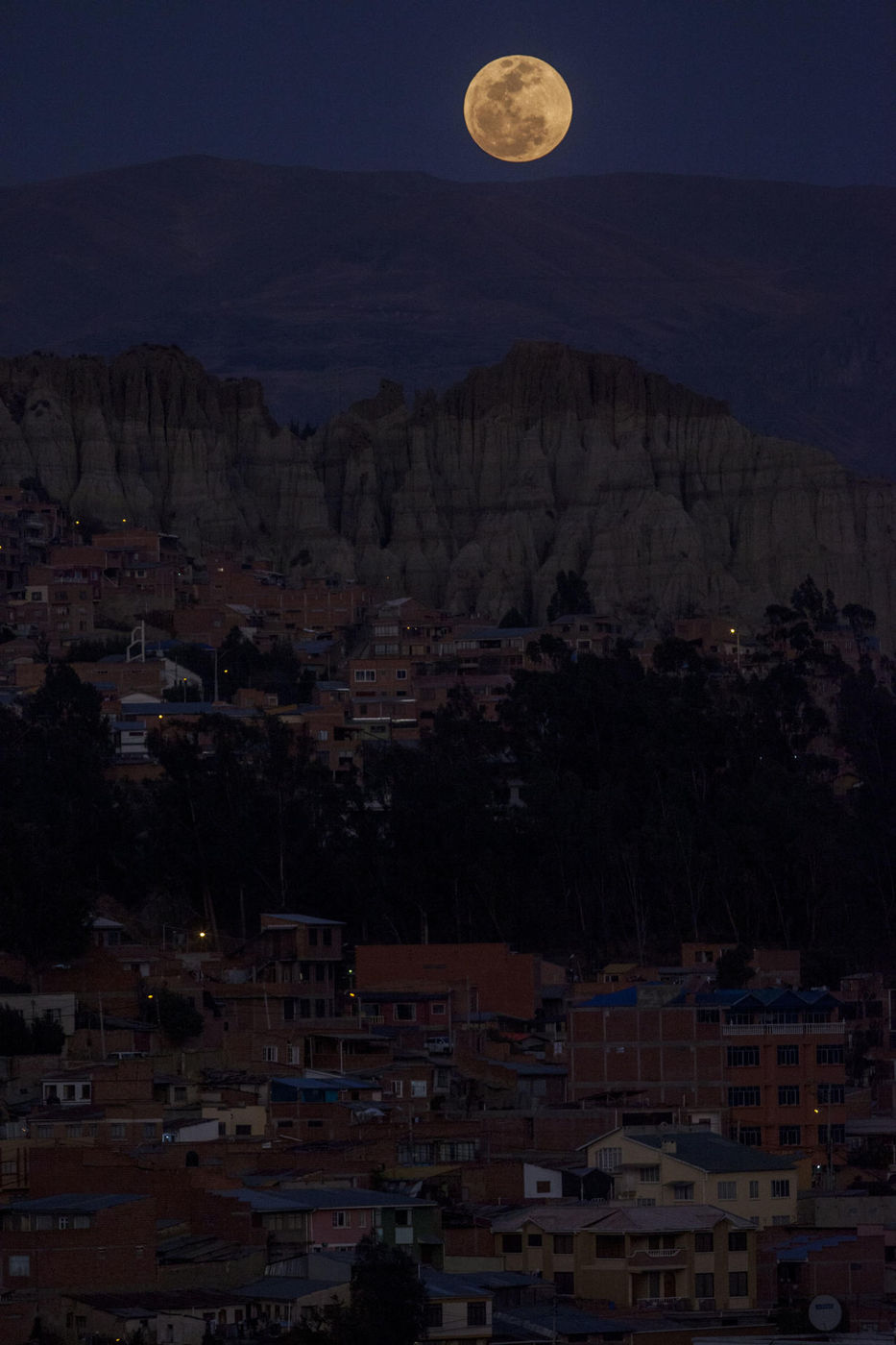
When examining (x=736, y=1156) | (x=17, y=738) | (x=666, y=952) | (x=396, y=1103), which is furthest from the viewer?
(x=17, y=738)

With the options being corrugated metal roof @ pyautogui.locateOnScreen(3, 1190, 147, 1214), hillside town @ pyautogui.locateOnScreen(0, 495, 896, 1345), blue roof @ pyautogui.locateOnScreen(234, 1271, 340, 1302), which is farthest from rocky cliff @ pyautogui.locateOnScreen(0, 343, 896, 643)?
blue roof @ pyautogui.locateOnScreen(234, 1271, 340, 1302)

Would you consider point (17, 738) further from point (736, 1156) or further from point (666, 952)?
point (736, 1156)

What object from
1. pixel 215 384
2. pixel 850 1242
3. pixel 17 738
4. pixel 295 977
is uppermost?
pixel 215 384

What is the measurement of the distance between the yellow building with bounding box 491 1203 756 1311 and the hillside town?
0.14ft

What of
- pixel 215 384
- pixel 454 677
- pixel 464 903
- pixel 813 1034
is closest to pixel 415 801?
pixel 464 903

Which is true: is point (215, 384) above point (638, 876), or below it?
above

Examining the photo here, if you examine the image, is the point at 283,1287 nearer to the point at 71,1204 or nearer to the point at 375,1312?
the point at 375,1312

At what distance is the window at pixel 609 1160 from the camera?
4528cm

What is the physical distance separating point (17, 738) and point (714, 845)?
714 inches

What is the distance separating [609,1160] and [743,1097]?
9.23m

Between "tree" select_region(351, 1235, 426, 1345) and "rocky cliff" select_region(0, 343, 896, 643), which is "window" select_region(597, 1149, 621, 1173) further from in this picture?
"rocky cliff" select_region(0, 343, 896, 643)

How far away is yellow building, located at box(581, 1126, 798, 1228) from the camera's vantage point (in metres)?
44.6

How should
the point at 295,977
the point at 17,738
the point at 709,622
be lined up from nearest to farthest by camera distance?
the point at 295,977 < the point at 17,738 < the point at 709,622

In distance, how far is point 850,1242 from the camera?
4206 cm
